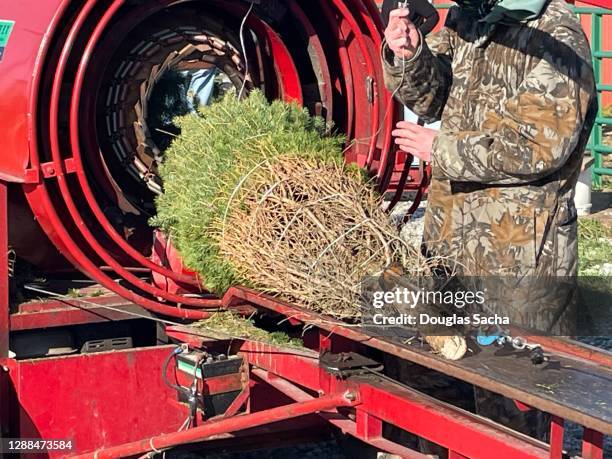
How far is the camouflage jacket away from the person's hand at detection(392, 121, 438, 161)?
1.6 inches

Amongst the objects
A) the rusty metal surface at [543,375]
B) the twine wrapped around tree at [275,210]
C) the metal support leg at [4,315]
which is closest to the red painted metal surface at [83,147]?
the metal support leg at [4,315]

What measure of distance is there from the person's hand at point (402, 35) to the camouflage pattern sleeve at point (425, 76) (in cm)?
4

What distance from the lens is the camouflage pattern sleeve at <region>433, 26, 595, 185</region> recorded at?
3.88 metres

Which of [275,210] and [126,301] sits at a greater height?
[275,210]

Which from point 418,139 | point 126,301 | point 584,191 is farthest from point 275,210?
point 584,191

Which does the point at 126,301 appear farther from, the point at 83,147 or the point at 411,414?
the point at 411,414

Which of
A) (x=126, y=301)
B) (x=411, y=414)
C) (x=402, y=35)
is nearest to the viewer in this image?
(x=411, y=414)

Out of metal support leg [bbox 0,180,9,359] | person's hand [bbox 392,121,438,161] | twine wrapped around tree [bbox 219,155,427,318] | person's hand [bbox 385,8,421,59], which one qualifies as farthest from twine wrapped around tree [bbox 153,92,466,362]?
metal support leg [bbox 0,180,9,359]

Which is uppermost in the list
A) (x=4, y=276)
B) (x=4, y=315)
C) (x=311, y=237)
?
(x=311, y=237)

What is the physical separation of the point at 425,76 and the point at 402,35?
0.99ft

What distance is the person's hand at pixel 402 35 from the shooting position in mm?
4121

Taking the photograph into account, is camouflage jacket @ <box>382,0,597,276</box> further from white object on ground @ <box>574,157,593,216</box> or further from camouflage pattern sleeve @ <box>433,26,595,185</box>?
white object on ground @ <box>574,157,593,216</box>

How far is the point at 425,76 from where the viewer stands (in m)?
4.41

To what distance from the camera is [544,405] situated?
296 centimetres
